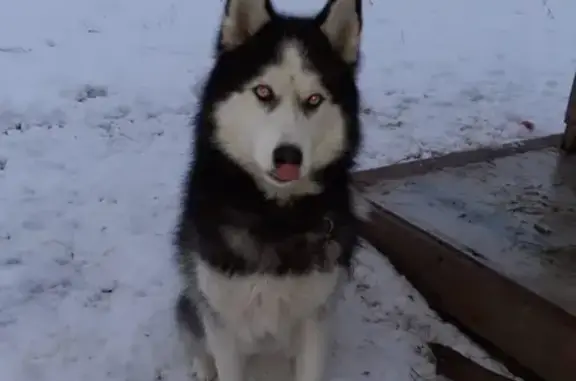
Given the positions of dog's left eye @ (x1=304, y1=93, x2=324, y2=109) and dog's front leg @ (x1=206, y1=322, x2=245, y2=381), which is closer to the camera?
dog's left eye @ (x1=304, y1=93, x2=324, y2=109)

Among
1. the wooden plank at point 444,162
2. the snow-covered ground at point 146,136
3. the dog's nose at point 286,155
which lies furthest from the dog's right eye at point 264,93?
the wooden plank at point 444,162

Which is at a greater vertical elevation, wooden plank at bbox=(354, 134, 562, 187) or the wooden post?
the wooden post

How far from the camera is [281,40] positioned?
7.50ft

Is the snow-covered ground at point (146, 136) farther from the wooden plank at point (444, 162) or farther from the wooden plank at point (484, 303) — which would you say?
the wooden plank at point (444, 162)

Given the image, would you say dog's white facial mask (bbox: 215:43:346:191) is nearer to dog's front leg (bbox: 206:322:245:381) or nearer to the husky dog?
the husky dog

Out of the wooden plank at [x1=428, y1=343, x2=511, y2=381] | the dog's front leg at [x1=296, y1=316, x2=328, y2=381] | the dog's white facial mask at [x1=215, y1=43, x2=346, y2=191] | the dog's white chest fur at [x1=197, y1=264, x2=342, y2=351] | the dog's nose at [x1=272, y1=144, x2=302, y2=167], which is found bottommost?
the wooden plank at [x1=428, y1=343, x2=511, y2=381]

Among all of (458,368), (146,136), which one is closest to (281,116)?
(458,368)

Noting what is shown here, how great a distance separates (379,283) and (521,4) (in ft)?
18.4

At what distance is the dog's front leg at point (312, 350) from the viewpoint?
263cm

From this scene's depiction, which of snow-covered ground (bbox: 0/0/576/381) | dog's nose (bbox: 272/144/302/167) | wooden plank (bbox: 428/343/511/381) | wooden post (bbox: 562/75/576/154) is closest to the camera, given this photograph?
dog's nose (bbox: 272/144/302/167)

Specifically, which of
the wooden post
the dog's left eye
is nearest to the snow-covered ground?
the wooden post

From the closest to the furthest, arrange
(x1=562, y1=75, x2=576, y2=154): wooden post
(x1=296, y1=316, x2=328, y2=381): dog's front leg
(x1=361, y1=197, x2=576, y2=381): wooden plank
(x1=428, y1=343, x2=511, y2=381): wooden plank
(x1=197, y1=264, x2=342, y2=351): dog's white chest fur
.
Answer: (x1=197, y1=264, x2=342, y2=351): dog's white chest fur → (x1=296, y1=316, x2=328, y2=381): dog's front leg → (x1=361, y1=197, x2=576, y2=381): wooden plank → (x1=428, y1=343, x2=511, y2=381): wooden plank → (x1=562, y1=75, x2=576, y2=154): wooden post

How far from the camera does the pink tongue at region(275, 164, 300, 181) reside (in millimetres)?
2193

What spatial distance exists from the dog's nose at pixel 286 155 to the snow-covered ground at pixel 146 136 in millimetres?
1072
